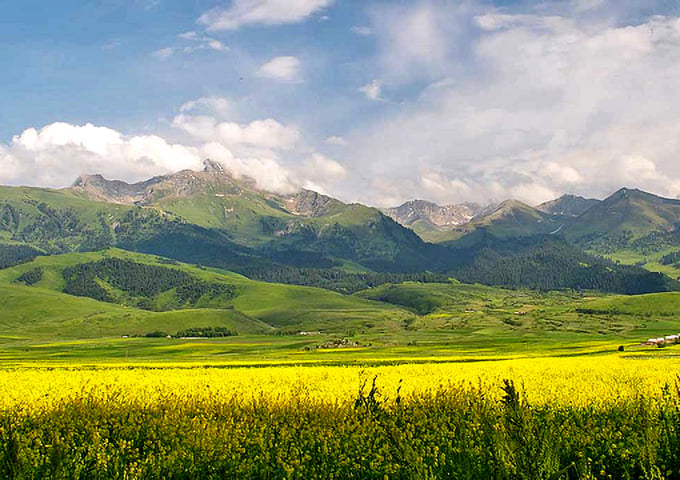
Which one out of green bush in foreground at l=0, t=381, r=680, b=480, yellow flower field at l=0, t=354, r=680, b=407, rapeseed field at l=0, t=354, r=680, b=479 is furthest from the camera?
yellow flower field at l=0, t=354, r=680, b=407

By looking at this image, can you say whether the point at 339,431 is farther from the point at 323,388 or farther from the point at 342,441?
the point at 323,388

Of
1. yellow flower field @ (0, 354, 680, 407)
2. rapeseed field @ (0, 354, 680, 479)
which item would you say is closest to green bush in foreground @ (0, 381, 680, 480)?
rapeseed field @ (0, 354, 680, 479)

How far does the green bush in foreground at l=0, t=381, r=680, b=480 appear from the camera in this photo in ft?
38.1

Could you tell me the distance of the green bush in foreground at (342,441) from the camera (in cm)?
1161

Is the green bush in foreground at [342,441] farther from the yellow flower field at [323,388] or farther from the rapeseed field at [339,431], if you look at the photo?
the yellow flower field at [323,388]

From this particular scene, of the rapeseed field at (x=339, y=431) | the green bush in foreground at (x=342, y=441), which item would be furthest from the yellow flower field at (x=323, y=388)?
the green bush in foreground at (x=342, y=441)

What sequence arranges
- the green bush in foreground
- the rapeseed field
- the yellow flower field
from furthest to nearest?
the yellow flower field → the rapeseed field → the green bush in foreground

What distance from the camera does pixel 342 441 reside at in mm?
16453

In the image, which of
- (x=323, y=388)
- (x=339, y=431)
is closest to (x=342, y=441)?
(x=339, y=431)

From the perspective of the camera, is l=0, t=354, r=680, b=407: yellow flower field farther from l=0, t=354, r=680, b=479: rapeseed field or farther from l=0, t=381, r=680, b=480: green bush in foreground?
l=0, t=381, r=680, b=480: green bush in foreground

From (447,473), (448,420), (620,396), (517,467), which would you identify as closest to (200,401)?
(448,420)

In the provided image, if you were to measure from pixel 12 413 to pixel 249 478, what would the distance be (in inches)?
584

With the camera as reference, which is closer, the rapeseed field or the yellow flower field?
the rapeseed field

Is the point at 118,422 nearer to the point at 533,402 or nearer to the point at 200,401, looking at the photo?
the point at 200,401
